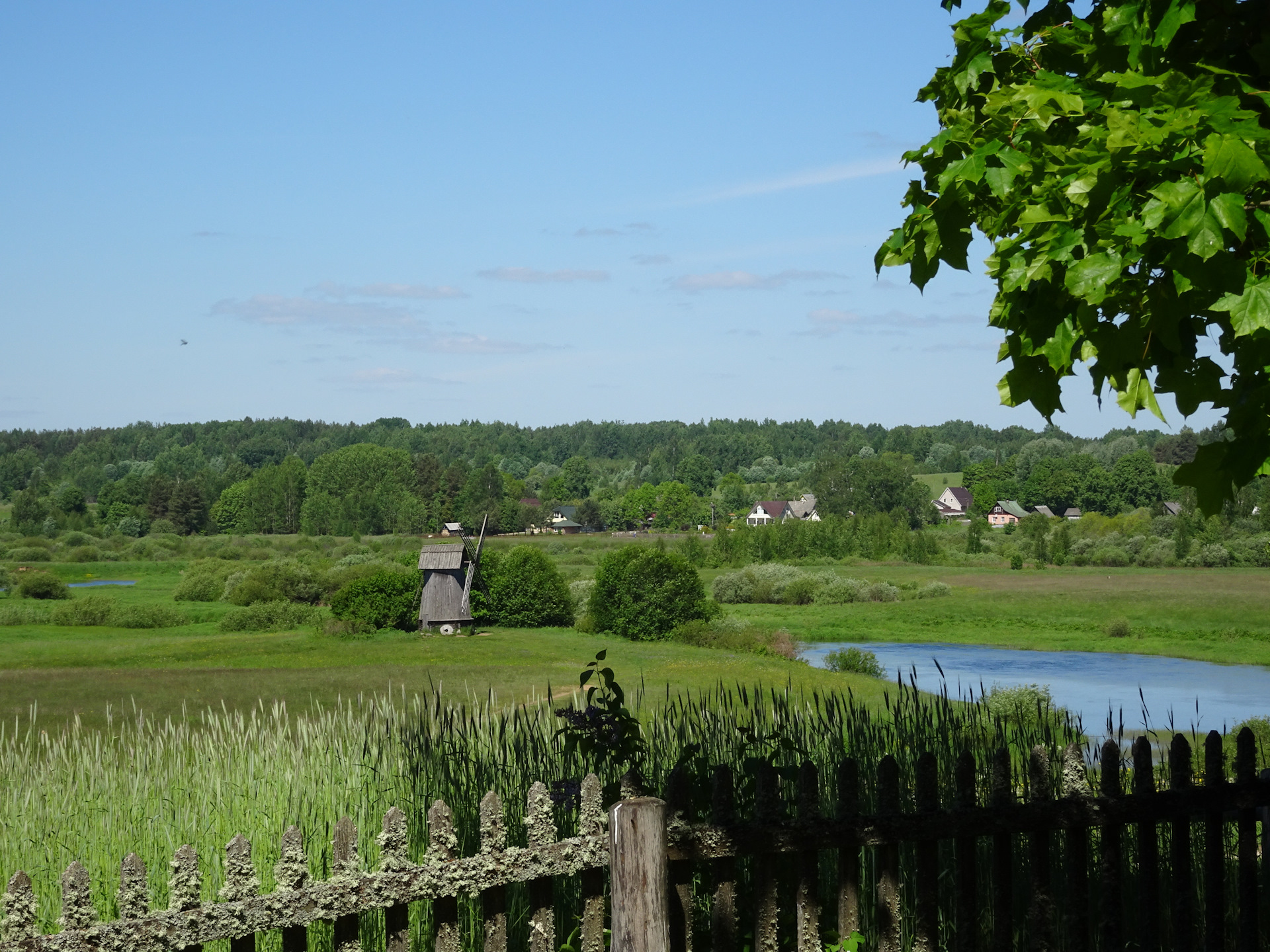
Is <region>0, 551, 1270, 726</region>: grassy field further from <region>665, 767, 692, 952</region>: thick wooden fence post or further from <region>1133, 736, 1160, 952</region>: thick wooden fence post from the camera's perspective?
<region>665, 767, 692, 952</region>: thick wooden fence post

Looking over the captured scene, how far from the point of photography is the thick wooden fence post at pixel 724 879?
341 cm

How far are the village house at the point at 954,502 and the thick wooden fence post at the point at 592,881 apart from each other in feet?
325

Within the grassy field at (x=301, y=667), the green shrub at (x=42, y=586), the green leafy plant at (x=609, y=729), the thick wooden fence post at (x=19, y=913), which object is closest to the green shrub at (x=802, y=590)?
the grassy field at (x=301, y=667)

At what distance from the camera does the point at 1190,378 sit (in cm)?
352

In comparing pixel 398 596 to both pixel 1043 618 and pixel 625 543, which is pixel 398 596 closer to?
pixel 1043 618

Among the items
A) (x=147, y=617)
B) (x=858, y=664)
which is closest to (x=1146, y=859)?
(x=858, y=664)

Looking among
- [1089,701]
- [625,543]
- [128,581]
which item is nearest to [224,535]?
[128,581]

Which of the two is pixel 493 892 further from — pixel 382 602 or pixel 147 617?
pixel 147 617

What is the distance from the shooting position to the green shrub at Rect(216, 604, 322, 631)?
142ft

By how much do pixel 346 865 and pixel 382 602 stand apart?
3965 centimetres

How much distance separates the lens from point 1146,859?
414 cm

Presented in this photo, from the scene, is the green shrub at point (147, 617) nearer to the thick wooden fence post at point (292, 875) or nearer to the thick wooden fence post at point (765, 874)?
the thick wooden fence post at point (292, 875)

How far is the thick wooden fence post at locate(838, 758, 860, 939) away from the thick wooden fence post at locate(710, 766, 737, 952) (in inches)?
14.7

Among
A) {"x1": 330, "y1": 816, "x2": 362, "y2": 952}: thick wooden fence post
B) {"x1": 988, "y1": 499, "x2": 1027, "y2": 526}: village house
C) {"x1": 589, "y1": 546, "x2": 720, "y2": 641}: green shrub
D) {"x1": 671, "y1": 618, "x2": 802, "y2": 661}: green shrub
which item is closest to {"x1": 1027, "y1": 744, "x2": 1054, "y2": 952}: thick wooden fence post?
{"x1": 330, "y1": 816, "x2": 362, "y2": 952}: thick wooden fence post
